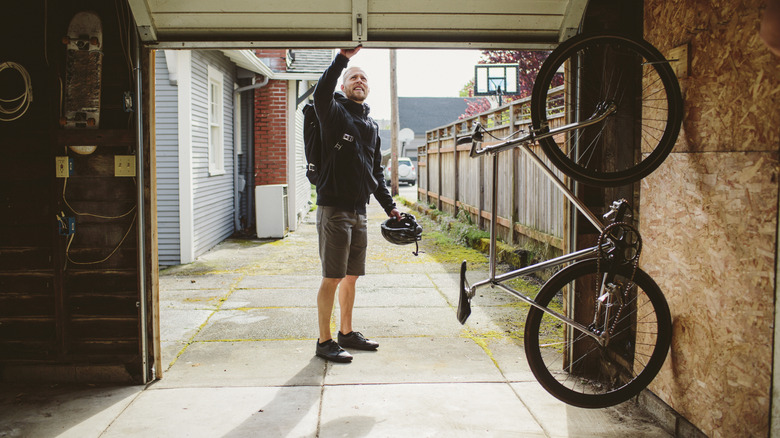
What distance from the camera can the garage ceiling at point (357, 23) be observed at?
386 cm

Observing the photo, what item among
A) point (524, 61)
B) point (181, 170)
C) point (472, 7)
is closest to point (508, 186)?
point (181, 170)

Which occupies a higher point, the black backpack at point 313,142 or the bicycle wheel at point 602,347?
the black backpack at point 313,142

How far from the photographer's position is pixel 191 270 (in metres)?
8.20

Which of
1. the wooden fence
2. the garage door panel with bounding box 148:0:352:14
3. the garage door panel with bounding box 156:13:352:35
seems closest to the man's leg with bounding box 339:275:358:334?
the wooden fence

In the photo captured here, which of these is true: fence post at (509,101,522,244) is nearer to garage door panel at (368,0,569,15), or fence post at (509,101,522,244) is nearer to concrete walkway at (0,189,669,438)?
concrete walkway at (0,189,669,438)

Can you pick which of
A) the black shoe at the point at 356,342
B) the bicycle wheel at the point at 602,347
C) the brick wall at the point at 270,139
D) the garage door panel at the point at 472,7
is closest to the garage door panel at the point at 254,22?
the garage door panel at the point at 472,7

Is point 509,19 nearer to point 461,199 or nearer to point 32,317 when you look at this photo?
point 32,317

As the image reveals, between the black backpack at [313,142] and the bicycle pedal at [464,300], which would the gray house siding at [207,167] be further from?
the bicycle pedal at [464,300]

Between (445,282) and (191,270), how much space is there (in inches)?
133

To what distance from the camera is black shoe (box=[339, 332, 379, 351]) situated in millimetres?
4801

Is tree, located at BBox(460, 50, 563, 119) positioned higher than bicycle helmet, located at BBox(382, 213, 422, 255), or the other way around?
tree, located at BBox(460, 50, 563, 119)

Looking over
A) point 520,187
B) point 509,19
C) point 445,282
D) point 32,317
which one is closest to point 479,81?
point 520,187

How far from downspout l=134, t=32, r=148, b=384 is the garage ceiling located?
9.6 inches

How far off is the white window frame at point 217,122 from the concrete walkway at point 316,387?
14.0 ft
